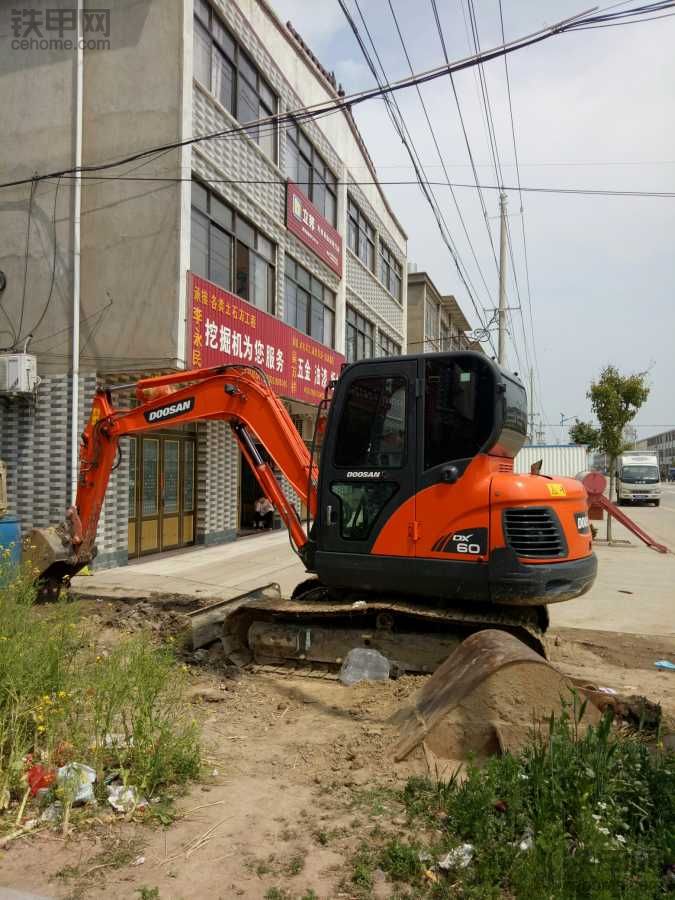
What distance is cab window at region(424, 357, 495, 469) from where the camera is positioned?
5.31 meters

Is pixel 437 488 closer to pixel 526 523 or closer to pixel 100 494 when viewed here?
pixel 526 523

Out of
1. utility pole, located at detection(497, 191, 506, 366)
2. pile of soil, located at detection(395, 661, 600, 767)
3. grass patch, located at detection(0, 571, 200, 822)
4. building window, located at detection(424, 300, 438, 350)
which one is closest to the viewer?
grass patch, located at detection(0, 571, 200, 822)

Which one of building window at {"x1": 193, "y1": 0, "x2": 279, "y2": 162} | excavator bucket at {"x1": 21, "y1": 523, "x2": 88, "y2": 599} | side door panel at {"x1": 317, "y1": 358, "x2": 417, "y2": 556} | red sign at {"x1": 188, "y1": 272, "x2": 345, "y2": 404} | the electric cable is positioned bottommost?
excavator bucket at {"x1": 21, "y1": 523, "x2": 88, "y2": 599}

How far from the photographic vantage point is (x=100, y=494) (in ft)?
23.3

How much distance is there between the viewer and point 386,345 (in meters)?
25.2

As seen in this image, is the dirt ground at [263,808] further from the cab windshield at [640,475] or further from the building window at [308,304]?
the cab windshield at [640,475]

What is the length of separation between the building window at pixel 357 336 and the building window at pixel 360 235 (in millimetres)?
2002

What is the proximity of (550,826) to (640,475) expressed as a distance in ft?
109

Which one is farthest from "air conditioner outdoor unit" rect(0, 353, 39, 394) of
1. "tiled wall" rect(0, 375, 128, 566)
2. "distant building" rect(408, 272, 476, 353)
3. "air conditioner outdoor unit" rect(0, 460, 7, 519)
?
"distant building" rect(408, 272, 476, 353)

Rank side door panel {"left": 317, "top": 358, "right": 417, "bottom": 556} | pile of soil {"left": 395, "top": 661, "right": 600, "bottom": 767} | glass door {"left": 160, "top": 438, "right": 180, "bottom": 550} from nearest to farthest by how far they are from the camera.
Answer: pile of soil {"left": 395, "top": 661, "right": 600, "bottom": 767}
side door panel {"left": 317, "top": 358, "right": 417, "bottom": 556}
glass door {"left": 160, "top": 438, "right": 180, "bottom": 550}

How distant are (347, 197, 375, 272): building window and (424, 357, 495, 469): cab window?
16.1 meters

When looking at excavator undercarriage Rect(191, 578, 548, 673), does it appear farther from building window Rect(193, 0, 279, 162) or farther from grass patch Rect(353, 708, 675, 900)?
building window Rect(193, 0, 279, 162)

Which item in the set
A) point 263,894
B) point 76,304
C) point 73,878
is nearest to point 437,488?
point 263,894

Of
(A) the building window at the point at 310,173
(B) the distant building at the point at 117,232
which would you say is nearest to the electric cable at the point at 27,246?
(B) the distant building at the point at 117,232
